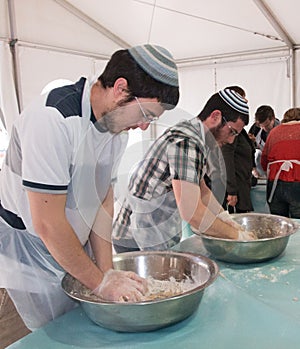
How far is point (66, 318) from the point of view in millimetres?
878

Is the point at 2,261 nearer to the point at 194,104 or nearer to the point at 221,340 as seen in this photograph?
the point at 221,340

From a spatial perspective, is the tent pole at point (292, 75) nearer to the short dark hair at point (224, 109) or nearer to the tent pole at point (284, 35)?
the tent pole at point (284, 35)

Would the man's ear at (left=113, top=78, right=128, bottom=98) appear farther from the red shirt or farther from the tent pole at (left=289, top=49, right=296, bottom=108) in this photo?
the tent pole at (left=289, top=49, right=296, bottom=108)

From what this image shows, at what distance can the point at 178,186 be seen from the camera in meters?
1.19

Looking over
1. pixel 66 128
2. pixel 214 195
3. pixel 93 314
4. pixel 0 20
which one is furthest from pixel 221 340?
pixel 0 20

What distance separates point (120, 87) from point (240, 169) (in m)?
1.76

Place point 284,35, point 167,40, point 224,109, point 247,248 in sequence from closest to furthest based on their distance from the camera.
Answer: point 247,248
point 224,109
point 284,35
point 167,40

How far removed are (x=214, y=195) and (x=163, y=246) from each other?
0.95 ft

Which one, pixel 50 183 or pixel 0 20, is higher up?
pixel 0 20

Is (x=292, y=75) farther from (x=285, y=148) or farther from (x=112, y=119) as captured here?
(x=112, y=119)

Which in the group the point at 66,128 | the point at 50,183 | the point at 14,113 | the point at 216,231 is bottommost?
the point at 216,231

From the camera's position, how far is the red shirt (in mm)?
2385

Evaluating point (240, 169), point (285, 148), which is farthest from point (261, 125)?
point (240, 169)

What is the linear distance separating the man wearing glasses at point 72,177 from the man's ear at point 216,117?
0.53 m
